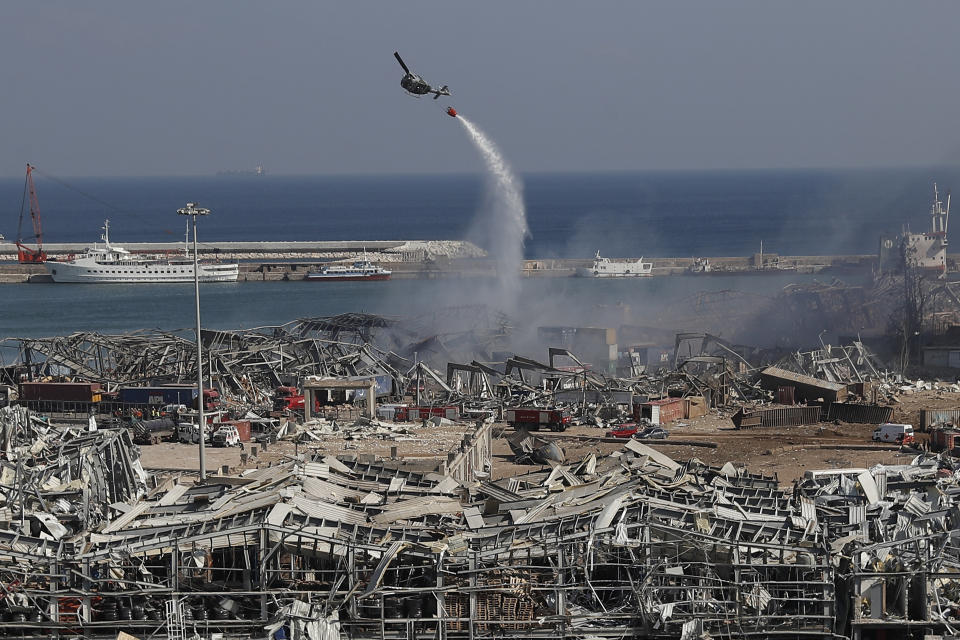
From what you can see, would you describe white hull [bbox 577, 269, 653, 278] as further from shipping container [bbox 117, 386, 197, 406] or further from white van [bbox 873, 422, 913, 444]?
white van [bbox 873, 422, 913, 444]

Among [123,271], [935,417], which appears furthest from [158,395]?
[123,271]

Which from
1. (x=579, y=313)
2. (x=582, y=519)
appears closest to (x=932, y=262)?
(x=579, y=313)

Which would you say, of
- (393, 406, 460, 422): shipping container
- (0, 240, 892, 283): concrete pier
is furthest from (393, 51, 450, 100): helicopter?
(0, 240, 892, 283): concrete pier

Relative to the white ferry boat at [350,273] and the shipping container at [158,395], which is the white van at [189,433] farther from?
the white ferry boat at [350,273]

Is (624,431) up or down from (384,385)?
down

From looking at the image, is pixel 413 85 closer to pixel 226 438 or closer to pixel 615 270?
pixel 226 438

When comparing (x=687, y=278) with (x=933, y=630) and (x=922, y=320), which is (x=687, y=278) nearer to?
(x=922, y=320)
